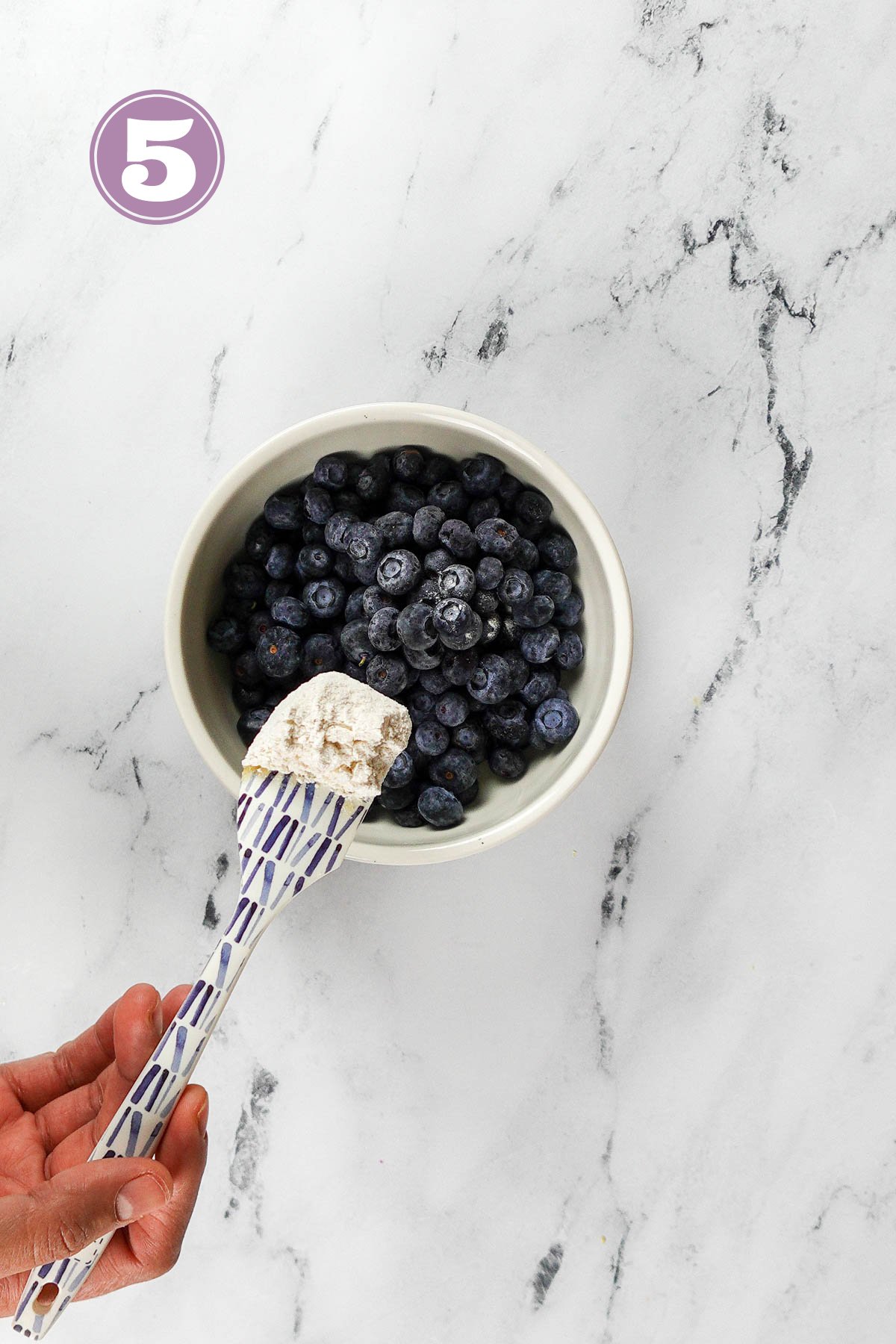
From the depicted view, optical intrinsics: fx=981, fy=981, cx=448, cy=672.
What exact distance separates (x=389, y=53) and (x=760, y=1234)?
1.29 meters

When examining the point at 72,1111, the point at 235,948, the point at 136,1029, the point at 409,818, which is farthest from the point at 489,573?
the point at 72,1111

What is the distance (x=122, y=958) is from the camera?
1.02 m

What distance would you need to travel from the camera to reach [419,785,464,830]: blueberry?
0.84 m

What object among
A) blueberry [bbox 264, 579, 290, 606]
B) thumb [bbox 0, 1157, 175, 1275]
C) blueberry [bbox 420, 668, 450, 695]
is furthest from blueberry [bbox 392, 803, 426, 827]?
thumb [bbox 0, 1157, 175, 1275]

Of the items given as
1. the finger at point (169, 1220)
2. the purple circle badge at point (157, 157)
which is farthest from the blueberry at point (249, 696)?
the purple circle badge at point (157, 157)

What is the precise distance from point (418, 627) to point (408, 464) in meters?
0.16

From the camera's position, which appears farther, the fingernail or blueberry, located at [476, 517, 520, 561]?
blueberry, located at [476, 517, 520, 561]

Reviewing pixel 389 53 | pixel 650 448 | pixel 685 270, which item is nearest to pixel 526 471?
pixel 650 448

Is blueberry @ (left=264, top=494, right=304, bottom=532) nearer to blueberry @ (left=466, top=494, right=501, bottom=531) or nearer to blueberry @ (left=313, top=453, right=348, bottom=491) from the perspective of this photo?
blueberry @ (left=313, top=453, right=348, bottom=491)

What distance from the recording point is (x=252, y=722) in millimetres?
861

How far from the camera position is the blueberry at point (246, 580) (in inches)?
34.8

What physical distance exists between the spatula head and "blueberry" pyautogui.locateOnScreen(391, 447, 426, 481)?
288mm

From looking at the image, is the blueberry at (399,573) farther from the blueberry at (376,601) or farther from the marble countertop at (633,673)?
the marble countertop at (633,673)

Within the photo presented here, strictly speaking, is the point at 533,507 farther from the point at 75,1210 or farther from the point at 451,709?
the point at 75,1210
